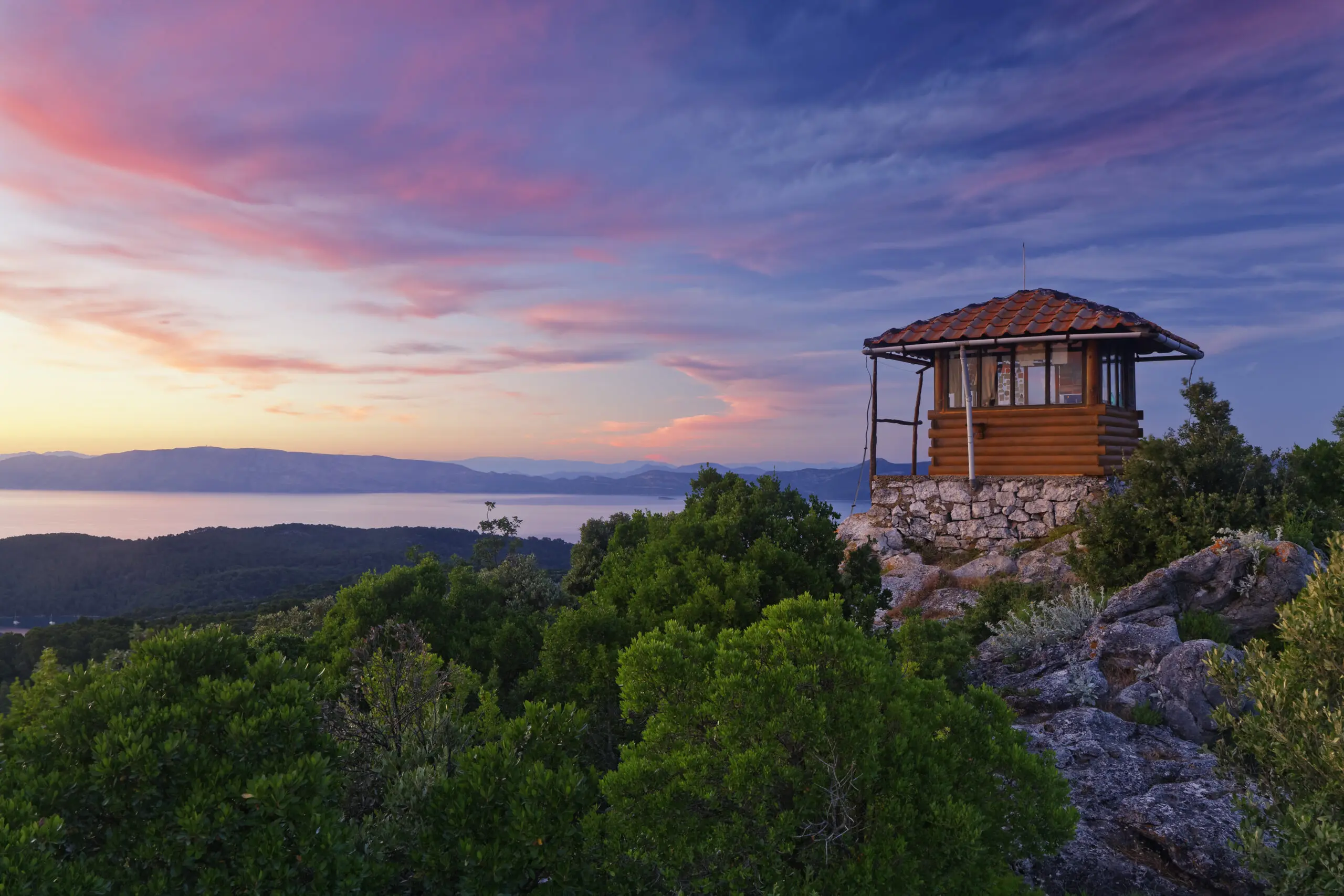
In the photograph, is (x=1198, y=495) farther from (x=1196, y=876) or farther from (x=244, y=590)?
(x=244, y=590)

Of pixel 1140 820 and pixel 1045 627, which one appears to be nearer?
pixel 1140 820

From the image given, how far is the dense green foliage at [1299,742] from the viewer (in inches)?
205

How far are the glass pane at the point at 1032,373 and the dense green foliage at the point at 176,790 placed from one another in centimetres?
2077

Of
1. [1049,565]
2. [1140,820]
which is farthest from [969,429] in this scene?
[1140,820]

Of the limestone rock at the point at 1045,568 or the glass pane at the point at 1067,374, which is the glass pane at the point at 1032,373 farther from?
the limestone rock at the point at 1045,568

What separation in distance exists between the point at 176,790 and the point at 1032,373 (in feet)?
70.6

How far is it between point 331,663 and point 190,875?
5.22 metres

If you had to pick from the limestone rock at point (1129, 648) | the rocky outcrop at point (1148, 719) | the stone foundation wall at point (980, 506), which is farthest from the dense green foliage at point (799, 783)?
the stone foundation wall at point (980, 506)

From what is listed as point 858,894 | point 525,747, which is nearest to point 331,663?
point 525,747

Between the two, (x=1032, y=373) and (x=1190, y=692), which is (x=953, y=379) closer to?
(x=1032, y=373)

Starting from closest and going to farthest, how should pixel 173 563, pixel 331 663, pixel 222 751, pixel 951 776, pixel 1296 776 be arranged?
pixel 222 751, pixel 951 776, pixel 1296 776, pixel 331 663, pixel 173 563

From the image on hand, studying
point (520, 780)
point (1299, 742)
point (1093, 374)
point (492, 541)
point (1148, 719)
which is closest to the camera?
point (520, 780)

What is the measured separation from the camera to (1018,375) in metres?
21.7

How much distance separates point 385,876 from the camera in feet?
13.6
